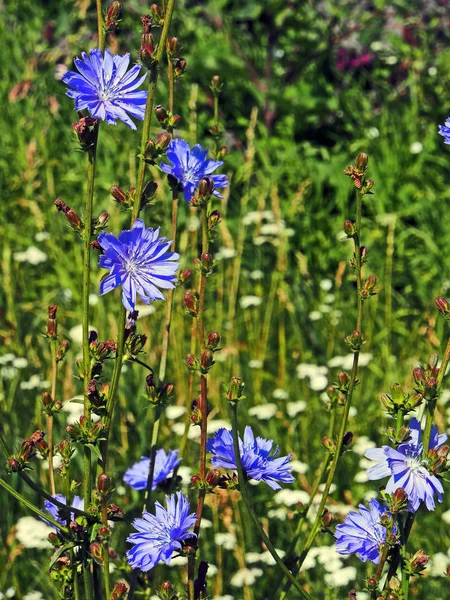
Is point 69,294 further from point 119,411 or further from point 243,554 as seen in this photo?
point 243,554

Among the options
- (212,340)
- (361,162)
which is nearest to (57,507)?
(212,340)

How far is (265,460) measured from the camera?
→ 142cm

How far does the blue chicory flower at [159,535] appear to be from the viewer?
1.32 meters

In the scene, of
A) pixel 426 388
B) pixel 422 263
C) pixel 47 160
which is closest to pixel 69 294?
pixel 47 160

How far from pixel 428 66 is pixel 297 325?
6.29ft

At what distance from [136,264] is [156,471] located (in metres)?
0.52

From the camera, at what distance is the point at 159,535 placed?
1.37m

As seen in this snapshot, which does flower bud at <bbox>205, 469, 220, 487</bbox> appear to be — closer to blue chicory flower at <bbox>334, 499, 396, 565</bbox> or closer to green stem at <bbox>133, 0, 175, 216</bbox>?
blue chicory flower at <bbox>334, 499, 396, 565</bbox>

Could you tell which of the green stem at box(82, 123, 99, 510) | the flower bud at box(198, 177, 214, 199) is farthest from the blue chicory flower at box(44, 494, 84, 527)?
the flower bud at box(198, 177, 214, 199)

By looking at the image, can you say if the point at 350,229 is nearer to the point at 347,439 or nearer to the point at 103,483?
the point at 347,439

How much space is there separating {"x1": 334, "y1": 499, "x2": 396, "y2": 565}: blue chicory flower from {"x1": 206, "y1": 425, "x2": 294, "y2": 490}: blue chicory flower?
114 mm

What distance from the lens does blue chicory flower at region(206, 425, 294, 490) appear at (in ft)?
4.43

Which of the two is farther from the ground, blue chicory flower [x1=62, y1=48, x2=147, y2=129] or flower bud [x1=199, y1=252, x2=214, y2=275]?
blue chicory flower [x1=62, y1=48, x2=147, y2=129]

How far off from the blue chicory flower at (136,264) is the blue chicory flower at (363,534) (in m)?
0.46
